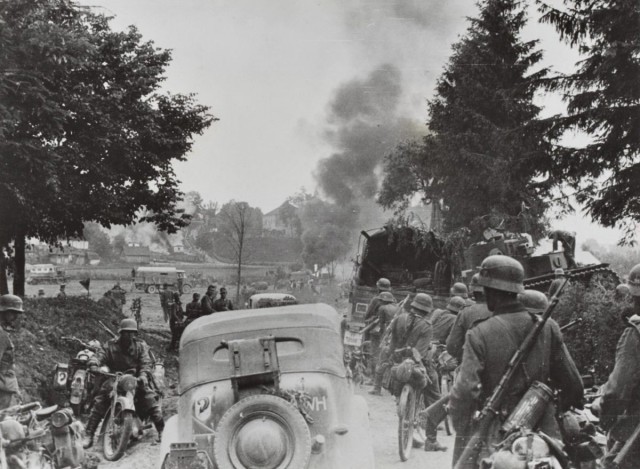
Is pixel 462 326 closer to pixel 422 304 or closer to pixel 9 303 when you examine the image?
pixel 422 304

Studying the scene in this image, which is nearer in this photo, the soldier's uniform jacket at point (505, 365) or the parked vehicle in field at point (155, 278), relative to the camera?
the soldier's uniform jacket at point (505, 365)

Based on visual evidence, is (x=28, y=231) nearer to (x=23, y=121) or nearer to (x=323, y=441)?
(x=23, y=121)

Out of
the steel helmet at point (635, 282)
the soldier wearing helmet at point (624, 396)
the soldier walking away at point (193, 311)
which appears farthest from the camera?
the soldier walking away at point (193, 311)

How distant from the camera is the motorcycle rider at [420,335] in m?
8.70

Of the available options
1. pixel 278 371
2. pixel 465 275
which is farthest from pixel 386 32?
pixel 278 371

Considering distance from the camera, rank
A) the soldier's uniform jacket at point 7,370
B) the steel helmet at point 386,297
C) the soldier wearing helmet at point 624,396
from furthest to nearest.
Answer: the steel helmet at point 386,297 < the soldier's uniform jacket at point 7,370 < the soldier wearing helmet at point 624,396

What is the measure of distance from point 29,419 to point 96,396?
341 cm

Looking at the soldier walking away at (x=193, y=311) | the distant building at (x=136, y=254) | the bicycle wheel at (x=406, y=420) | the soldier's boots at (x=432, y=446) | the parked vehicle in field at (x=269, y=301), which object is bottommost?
the soldier's boots at (x=432, y=446)

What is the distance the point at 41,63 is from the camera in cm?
1437

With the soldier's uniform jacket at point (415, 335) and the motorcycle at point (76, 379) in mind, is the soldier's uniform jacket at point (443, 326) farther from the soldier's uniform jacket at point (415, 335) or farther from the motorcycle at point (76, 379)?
the motorcycle at point (76, 379)

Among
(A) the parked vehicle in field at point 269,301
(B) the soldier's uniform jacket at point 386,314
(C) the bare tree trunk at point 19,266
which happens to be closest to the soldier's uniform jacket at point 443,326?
(B) the soldier's uniform jacket at point 386,314

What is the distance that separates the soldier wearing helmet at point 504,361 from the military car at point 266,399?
1.10 m

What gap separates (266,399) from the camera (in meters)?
4.94

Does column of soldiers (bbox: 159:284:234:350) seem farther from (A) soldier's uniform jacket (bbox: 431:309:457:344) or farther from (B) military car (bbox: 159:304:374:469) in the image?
(B) military car (bbox: 159:304:374:469)
